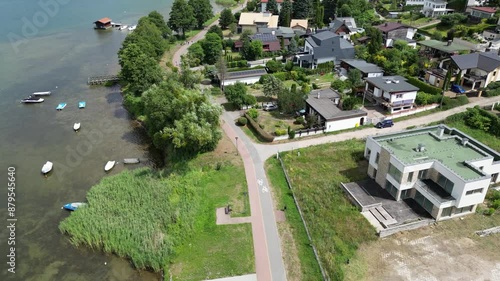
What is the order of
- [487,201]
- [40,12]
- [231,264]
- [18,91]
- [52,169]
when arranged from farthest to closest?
[40,12] < [18,91] < [52,169] < [487,201] < [231,264]

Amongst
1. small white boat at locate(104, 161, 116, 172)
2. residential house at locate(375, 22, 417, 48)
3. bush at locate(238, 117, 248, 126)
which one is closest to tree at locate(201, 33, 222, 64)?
bush at locate(238, 117, 248, 126)

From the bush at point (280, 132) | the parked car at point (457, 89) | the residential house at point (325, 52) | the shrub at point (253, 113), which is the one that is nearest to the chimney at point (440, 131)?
the bush at point (280, 132)

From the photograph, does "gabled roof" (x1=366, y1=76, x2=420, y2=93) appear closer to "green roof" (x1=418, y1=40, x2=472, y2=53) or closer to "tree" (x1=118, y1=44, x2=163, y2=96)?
"green roof" (x1=418, y1=40, x2=472, y2=53)

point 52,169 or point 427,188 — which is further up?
point 427,188

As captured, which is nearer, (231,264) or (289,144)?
(231,264)

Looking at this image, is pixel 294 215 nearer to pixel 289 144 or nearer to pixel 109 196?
pixel 289 144

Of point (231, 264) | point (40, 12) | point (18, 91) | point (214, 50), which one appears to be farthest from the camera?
point (40, 12)

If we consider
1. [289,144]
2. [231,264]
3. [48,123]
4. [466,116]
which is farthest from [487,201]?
[48,123]
